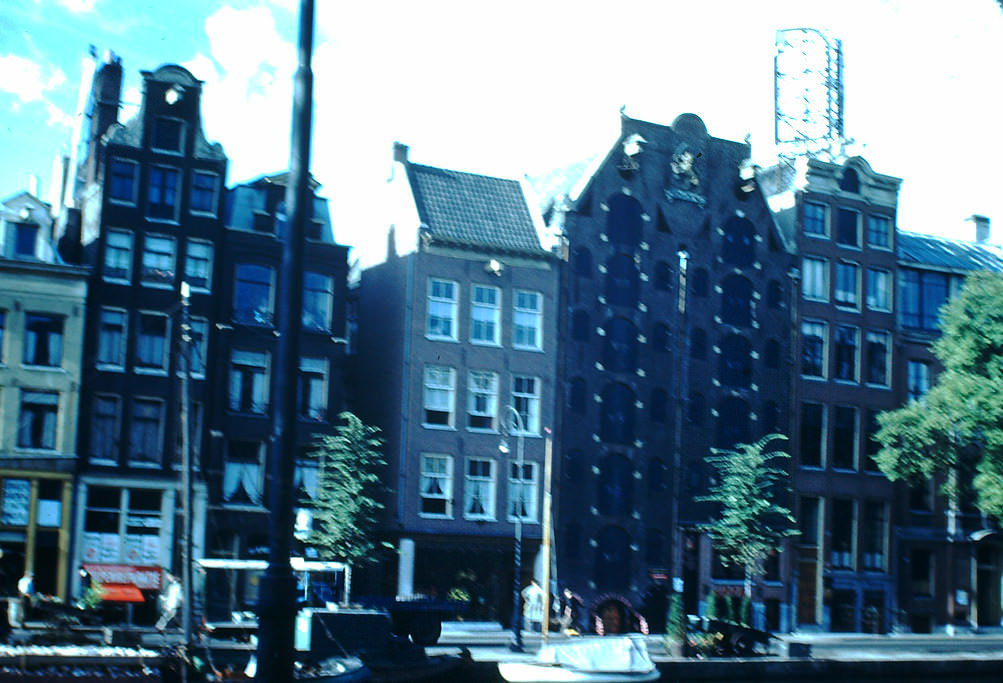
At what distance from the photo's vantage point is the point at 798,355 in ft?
193

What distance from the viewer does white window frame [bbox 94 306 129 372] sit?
46.1 meters

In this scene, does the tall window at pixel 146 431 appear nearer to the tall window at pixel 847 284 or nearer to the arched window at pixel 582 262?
the arched window at pixel 582 262

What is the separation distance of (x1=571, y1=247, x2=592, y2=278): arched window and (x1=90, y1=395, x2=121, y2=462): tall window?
18.8 meters

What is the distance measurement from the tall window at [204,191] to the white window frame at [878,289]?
30253mm

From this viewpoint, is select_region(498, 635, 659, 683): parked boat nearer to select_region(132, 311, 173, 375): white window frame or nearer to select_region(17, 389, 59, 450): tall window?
select_region(132, 311, 173, 375): white window frame

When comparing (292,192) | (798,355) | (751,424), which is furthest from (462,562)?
(292,192)

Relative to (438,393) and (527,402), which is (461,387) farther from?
(527,402)

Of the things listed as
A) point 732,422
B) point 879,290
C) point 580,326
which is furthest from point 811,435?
point 580,326

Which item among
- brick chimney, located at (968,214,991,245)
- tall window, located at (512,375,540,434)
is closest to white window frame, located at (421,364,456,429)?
tall window, located at (512,375,540,434)

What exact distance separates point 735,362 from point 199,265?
2348 centimetres

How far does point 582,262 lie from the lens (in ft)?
177

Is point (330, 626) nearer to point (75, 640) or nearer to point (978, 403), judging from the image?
point (75, 640)

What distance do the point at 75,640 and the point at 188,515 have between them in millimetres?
3908

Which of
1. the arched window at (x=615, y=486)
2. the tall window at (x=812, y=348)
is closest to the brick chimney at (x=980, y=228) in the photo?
the tall window at (x=812, y=348)
